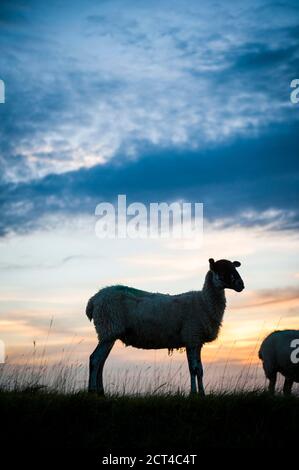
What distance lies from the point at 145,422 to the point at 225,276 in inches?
227

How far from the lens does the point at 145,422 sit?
38.1 feet

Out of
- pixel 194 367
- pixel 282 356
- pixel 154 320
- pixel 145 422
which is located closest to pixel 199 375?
pixel 194 367

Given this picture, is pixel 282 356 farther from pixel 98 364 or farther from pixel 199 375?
pixel 98 364

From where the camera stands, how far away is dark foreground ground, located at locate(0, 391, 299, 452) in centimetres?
1090

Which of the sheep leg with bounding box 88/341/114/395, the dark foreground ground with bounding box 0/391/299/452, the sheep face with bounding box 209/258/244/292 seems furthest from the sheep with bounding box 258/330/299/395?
the sheep leg with bounding box 88/341/114/395

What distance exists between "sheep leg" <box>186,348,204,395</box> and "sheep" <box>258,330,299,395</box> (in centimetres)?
265

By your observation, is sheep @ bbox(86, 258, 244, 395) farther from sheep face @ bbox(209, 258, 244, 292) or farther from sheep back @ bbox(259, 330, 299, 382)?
sheep back @ bbox(259, 330, 299, 382)

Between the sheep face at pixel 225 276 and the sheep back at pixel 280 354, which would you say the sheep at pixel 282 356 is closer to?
the sheep back at pixel 280 354

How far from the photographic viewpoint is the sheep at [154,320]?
52.2 feet

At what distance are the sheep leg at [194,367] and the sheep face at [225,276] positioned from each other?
189cm

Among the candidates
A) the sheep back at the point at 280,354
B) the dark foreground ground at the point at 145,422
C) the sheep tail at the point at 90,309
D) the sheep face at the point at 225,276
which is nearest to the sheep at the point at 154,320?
the sheep face at the point at 225,276

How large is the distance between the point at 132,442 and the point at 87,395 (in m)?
1.70
